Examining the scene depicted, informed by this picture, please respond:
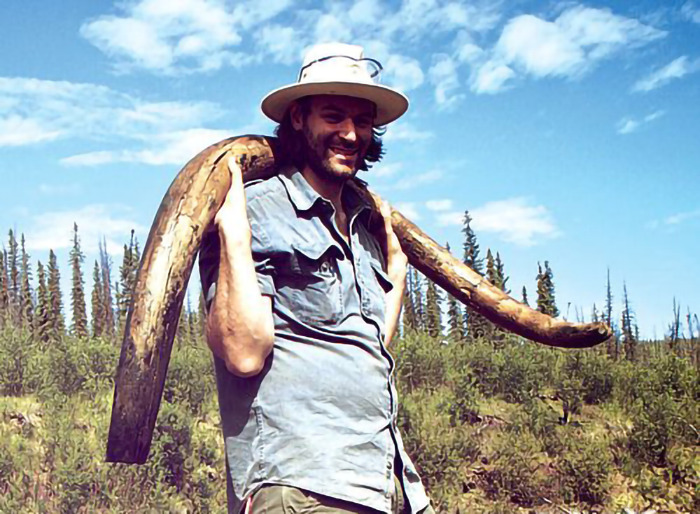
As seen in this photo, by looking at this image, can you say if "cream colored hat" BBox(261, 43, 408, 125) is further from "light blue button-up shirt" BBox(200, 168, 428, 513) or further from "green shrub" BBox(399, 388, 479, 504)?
"green shrub" BBox(399, 388, 479, 504)

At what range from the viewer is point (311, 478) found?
159 cm

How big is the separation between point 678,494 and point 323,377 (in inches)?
240

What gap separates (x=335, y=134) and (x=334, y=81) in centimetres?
13

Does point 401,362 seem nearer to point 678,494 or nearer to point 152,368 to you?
point 678,494

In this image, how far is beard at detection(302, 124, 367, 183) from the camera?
74.5 inches

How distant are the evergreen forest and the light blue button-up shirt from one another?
4.14m

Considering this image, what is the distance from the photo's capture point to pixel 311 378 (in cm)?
167

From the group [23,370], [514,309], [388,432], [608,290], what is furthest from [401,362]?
[608,290]

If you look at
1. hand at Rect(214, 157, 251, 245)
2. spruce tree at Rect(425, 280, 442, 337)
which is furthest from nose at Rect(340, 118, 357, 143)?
spruce tree at Rect(425, 280, 442, 337)

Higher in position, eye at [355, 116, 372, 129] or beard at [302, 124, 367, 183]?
eye at [355, 116, 372, 129]

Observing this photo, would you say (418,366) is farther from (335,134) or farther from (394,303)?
(335,134)

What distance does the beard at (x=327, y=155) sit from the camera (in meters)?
1.89

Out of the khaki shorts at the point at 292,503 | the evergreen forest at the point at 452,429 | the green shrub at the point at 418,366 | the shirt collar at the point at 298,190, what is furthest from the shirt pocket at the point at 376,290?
the green shrub at the point at 418,366

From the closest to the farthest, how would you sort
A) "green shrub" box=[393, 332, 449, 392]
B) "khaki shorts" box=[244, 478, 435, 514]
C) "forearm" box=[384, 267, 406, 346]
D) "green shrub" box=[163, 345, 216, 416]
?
"khaki shorts" box=[244, 478, 435, 514] < "forearm" box=[384, 267, 406, 346] < "green shrub" box=[163, 345, 216, 416] < "green shrub" box=[393, 332, 449, 392]
